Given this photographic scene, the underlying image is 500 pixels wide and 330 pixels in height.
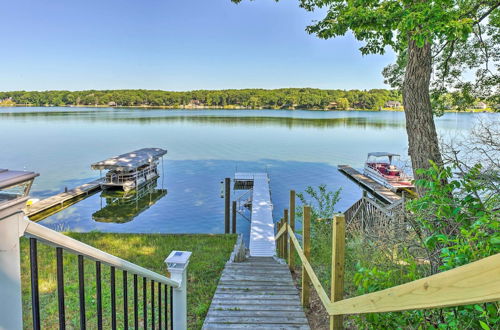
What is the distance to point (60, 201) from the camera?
19531mm

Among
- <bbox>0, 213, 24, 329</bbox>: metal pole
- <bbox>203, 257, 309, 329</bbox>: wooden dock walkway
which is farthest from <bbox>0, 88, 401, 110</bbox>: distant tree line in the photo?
<bbox>0, 213, 24, 329</bbox>: metal pole

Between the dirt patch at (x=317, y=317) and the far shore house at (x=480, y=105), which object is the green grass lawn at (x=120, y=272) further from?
the far shore house at (x=480, y=105)

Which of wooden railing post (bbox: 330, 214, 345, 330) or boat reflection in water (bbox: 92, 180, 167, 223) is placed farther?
boat reflection in water (bbox: 92, 180, 167, 223)

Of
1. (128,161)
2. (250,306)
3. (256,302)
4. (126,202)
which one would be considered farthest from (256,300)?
(128,161)

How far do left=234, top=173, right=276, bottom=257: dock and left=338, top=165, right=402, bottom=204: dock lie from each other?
678cm

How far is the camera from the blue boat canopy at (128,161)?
2197 centimetres

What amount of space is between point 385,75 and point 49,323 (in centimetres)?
965

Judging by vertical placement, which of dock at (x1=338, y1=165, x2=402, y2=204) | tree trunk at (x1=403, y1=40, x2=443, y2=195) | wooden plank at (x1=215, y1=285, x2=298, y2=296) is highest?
tree trunk at (x1=403, y1=40, x2=443, y2=195)

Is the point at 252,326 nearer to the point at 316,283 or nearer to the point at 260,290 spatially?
the point at 316,283

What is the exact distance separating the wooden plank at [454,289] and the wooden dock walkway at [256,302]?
8.97ft

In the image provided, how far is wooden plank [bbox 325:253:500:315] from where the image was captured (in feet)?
2.24

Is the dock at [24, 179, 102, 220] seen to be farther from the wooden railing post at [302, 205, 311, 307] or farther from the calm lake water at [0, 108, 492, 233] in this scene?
the wooden railing post at [302, 205, 311, 307]

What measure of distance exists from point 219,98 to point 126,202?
374 feet

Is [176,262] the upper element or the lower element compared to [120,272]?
upper
